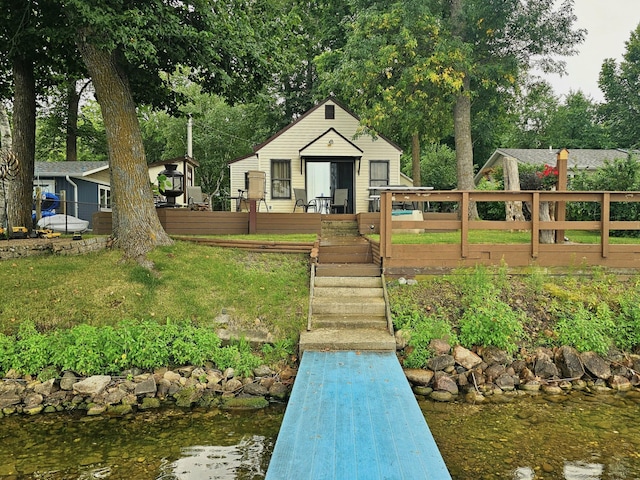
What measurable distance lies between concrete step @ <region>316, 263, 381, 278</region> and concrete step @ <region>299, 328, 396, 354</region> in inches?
63.4

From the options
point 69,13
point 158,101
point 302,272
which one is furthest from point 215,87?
point 302,272

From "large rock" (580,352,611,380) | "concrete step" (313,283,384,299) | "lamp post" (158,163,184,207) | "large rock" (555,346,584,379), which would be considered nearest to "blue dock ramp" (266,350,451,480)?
"concrete step" (313,283,384,299)

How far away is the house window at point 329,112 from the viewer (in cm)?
1817

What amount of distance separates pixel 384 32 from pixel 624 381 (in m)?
13.1

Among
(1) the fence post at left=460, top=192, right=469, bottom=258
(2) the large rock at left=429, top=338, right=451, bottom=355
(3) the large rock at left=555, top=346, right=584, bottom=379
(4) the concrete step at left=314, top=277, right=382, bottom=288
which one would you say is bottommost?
(3) the large rock at left=555, top=346, right=584, bottom=379

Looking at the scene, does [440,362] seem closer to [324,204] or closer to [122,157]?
[122,157]

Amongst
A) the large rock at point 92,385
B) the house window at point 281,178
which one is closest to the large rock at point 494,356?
the large rock at point 92,385

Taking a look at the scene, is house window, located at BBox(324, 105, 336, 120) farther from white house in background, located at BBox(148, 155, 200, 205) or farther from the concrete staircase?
the concrete staircase

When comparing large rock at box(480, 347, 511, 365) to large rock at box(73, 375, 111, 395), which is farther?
large rock at box(480, 347, 511, 365)

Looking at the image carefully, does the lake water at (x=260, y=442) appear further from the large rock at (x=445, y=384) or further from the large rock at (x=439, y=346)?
the large rock at (x=439, y=346)

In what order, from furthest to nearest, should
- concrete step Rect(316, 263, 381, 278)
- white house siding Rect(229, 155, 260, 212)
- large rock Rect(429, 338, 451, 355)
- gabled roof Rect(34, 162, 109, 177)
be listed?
gabled roof Rect(34, 162, 109, 177), white house siding Rect(229, 155, 260, 212), concrete step Rect(316, 263, 381, 278), large rock Rect(429, 338, 451, 355)

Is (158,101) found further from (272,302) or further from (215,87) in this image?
(272,302)

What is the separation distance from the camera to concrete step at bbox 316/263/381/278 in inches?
333

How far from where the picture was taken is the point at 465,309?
7.54 meters
